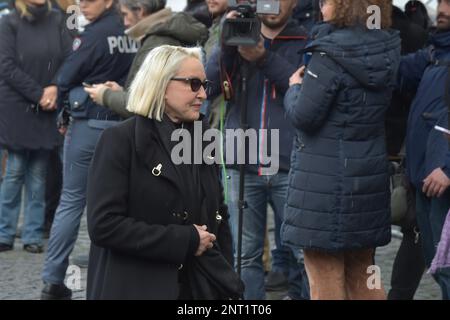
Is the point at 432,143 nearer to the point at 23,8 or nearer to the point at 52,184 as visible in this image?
the point at 23,8

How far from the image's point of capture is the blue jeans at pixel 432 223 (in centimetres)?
572

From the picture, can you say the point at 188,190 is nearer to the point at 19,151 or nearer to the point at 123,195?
the point at 123,195

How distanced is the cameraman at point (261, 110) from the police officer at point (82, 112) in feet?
2.84

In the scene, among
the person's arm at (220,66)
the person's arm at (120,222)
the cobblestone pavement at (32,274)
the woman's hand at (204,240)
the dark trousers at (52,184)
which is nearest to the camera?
the person's arm at (120,222)

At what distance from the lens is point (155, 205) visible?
435cm

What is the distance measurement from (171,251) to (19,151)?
492cm

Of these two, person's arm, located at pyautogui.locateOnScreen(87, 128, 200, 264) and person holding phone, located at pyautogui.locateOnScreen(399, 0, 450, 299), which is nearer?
person's arm, located at pyautogui.locateOnScreen(87, 128, 200, 264)

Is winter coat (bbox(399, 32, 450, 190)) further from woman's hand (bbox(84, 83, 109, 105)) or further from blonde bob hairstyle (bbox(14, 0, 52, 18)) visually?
blonde bob hairstyle (bbox(14, 0, 52, 18))

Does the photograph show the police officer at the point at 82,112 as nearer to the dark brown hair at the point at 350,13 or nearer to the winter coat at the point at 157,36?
the winter coat at the point at 157,36

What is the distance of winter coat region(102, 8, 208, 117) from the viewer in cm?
669

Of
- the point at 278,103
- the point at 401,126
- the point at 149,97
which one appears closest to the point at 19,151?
the point at 278,103

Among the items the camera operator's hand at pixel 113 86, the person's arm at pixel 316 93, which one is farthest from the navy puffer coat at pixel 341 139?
the camera operator's hand at pixel 113 86

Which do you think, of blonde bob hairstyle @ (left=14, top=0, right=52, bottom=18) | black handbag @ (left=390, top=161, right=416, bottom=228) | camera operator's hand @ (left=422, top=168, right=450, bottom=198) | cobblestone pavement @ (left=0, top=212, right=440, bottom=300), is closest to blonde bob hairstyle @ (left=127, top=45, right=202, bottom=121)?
camera operator's hand @ (left=422, top=168, right=450, bottom=198)

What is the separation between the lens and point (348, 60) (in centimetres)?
562
